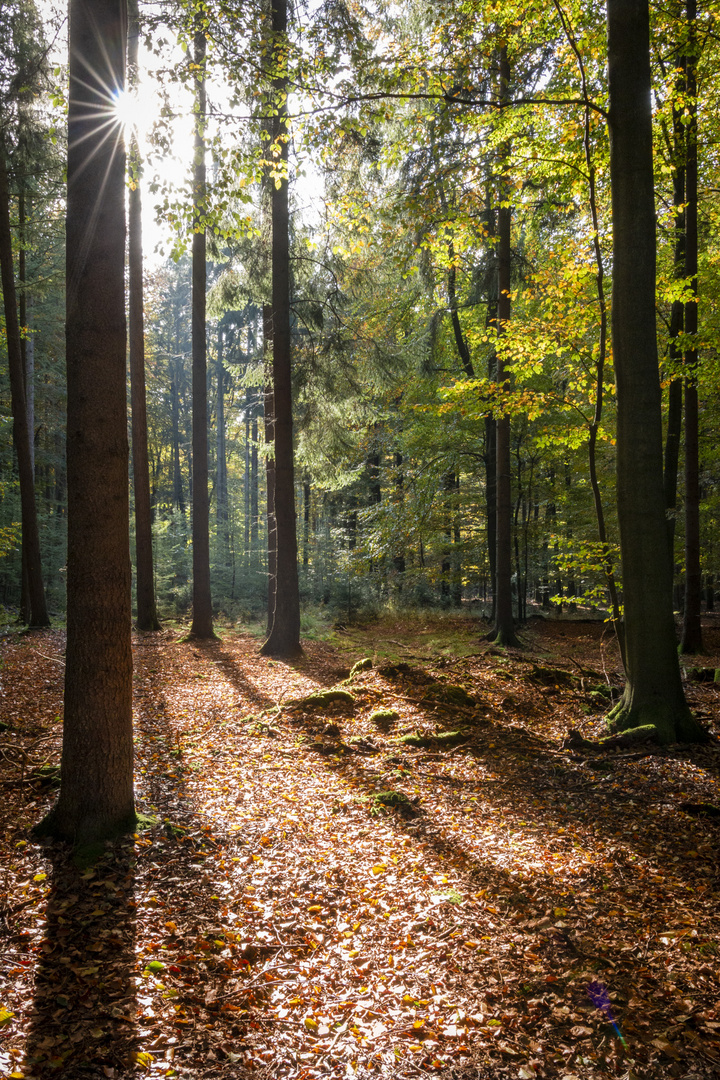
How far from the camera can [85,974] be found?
2.60m

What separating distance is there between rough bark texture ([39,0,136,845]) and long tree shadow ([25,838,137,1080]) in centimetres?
42

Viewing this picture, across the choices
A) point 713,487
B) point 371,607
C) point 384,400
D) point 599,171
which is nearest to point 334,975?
point 599,171

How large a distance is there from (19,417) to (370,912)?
11.7 metres

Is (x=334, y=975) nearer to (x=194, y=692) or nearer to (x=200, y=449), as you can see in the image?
(x=194, y=692)

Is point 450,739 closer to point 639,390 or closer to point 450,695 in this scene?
point 450,695

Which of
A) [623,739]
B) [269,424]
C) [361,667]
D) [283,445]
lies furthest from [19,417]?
[623,739]

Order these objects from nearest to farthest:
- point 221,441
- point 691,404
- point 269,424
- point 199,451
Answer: point 691,404 → point 199,451 → point 269,424 → point 221,441

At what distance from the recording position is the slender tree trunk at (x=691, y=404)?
334 inches

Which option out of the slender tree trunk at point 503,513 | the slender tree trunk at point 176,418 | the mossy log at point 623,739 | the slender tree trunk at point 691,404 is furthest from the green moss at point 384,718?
the slender tree trunk at point 176,418

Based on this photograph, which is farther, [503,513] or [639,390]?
[503,513]

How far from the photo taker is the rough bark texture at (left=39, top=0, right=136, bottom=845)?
11.8ft

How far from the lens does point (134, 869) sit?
3455mm

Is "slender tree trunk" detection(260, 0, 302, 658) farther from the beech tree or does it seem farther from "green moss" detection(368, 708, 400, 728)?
the beech tree

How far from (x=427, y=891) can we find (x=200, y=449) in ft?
36.0
